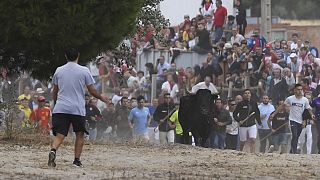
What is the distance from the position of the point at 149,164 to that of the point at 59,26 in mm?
2660

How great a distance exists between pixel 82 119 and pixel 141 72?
13.7 metres

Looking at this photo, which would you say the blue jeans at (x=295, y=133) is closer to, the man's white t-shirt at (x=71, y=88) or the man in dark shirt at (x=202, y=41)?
the man in dark shirt at (x=202, y=41)

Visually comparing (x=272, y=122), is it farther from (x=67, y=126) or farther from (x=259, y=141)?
(x=67, y=126)

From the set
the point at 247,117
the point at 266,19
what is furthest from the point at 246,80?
the point at 266,19

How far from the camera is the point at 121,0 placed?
45.4 ft

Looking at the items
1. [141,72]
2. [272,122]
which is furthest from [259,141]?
[141,72]

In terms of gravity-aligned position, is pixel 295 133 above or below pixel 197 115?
below

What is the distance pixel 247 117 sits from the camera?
21672 millimetres

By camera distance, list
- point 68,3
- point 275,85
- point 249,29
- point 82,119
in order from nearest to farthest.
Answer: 1. point 82,119
2. point 68,3
3. point 275,85
4. point 249,29

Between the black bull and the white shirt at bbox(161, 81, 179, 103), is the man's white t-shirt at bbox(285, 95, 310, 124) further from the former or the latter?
the black bull

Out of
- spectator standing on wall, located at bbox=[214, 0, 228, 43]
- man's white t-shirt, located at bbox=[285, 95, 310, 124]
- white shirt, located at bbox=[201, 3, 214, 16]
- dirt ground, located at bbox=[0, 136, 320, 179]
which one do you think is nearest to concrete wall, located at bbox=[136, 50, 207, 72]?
spectator standing on wall, located at bbox=[214, 0, 228, 43]

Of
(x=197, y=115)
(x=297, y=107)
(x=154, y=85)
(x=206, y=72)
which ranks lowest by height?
(x=197, y=115)

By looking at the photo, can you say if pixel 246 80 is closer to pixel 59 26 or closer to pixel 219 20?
pixel 219 20

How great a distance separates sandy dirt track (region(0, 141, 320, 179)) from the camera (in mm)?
10656
